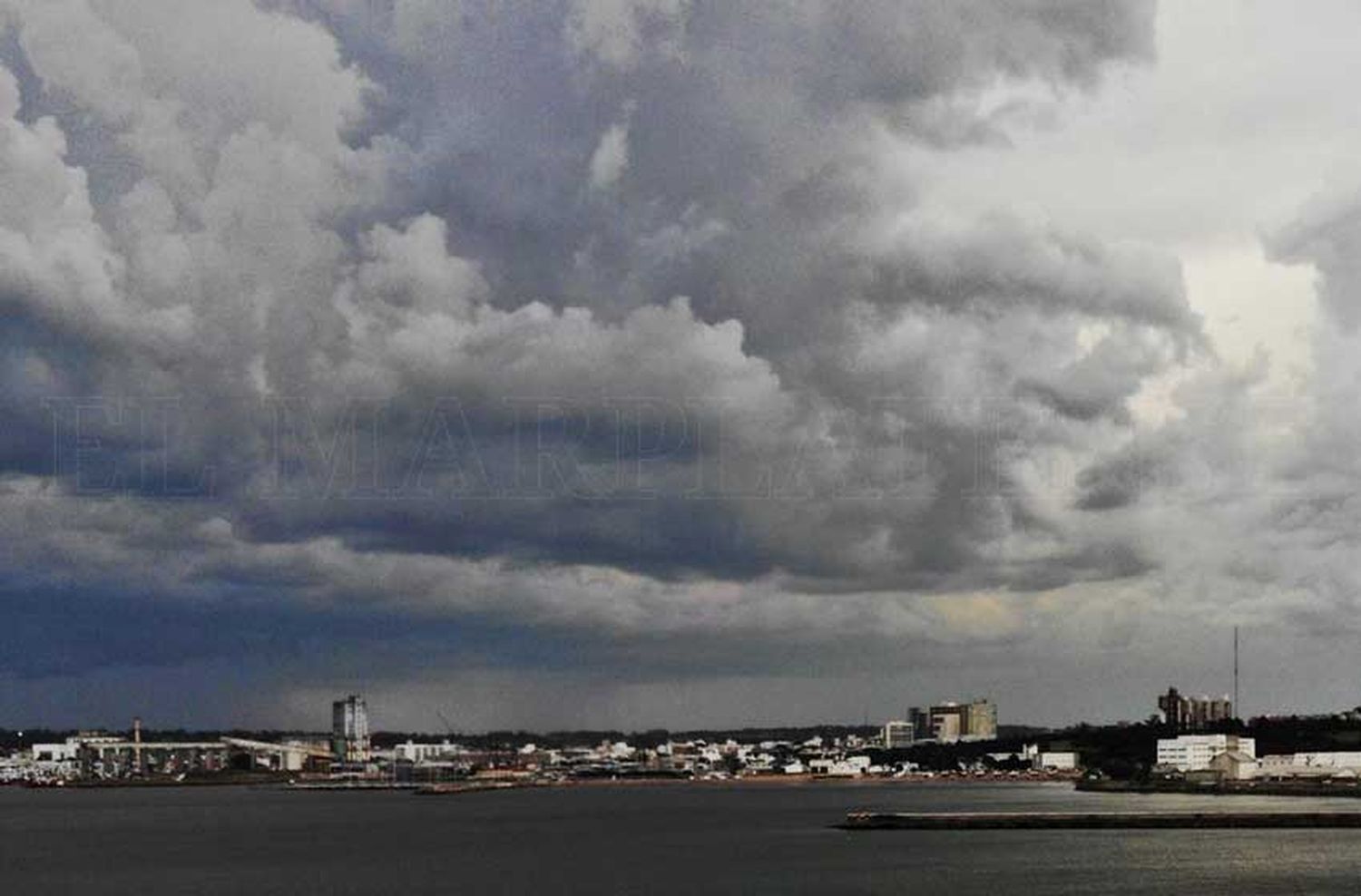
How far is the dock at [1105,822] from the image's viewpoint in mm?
129750

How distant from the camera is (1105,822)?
13438 centimetres

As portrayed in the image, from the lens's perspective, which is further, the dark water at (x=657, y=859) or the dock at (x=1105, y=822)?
the dock at (x=1105, y=822)

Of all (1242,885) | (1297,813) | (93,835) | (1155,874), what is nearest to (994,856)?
(1155,874)

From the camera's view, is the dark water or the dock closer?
the dark water

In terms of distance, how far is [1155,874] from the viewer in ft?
295

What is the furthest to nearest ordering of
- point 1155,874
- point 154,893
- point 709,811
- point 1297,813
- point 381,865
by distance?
point 709,811 → point 1297,813 → point 381,865 → point 1155,874 → point 154,893

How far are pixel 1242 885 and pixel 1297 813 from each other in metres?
56.9

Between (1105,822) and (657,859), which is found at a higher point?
(657,859)

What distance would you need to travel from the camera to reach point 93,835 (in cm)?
14588

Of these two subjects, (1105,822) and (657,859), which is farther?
(1105,822)

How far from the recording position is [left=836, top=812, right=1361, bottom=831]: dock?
12975 centimetres

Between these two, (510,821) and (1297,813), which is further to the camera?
(510,821)

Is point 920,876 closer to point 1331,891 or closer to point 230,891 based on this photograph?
point 1331,891

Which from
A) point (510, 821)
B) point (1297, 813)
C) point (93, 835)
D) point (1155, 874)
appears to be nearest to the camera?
point (1155, 874)
